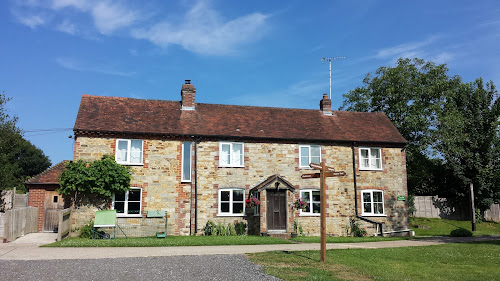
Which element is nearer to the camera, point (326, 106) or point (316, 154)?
point (316, 154)

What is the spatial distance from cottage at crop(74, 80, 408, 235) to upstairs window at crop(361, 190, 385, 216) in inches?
2.4

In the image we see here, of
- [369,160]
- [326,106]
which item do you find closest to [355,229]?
[369,160]

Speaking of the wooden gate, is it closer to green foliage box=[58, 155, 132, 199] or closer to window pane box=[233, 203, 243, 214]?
green foliage box=[58, 155, 132, 199]

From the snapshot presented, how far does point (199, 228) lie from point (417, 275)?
13.7 meters

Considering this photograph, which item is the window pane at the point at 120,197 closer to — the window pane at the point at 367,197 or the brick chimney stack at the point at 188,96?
the brick chimney stack at the point at 188,96

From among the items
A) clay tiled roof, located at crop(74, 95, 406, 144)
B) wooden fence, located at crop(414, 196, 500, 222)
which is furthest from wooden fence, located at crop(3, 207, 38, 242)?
wooden fence, located at crop(414, 196, 500, 222)

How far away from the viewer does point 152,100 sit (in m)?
25.8

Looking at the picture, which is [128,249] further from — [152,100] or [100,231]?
[152,100]

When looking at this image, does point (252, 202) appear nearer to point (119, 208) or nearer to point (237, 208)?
point (237, 208)

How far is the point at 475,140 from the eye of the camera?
3322 centimetres

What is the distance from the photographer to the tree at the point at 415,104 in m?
35.2

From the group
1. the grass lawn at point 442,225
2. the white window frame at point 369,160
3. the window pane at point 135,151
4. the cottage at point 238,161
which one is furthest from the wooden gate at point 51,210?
the grass lawn at point 442,225

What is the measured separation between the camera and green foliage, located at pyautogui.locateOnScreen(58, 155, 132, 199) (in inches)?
807

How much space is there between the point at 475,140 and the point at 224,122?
21.3 meters
